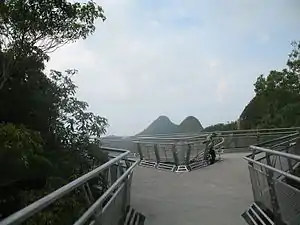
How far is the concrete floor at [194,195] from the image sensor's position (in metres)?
7.03

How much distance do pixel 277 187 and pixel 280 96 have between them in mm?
21970

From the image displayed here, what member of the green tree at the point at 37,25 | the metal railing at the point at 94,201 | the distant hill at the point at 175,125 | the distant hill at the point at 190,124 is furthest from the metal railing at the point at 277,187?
the distant hill at the point at 190,124

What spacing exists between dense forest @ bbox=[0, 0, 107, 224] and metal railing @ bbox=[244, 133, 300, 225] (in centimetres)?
251

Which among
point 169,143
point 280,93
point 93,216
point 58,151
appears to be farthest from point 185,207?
point 280,93

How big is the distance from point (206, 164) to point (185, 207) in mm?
6817

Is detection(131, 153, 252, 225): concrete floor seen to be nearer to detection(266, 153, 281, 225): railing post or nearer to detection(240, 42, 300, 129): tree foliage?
detection(266, 153, 281, 225): railing post

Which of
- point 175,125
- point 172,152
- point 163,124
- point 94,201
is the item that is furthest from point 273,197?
point 175,125

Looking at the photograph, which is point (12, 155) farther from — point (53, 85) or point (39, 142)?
point (53, 85)

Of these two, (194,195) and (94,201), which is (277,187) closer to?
(94,201)

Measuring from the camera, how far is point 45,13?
768cm

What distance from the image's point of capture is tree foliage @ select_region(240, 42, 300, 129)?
81.6ft

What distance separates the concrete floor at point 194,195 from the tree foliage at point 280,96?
12.0m

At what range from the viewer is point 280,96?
2655 centimetres

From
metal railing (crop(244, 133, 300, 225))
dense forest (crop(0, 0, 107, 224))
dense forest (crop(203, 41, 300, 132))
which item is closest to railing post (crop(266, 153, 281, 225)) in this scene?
metal railing (crop(244, 133, 300, 225))
